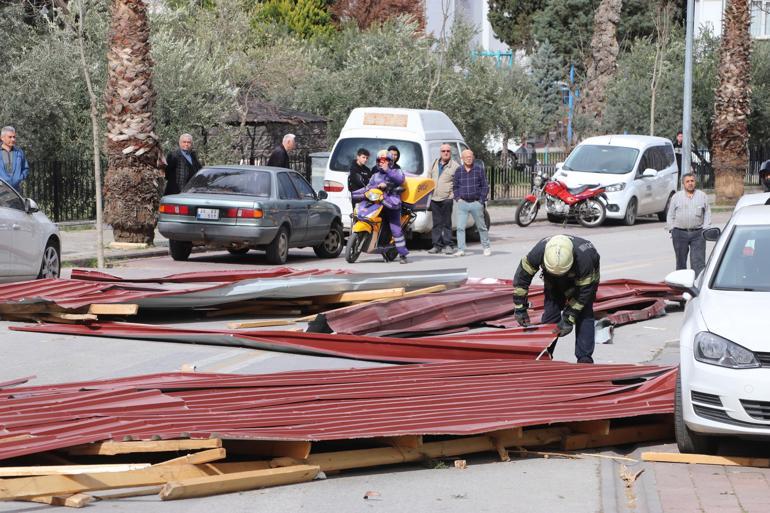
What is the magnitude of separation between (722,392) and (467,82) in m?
27.7

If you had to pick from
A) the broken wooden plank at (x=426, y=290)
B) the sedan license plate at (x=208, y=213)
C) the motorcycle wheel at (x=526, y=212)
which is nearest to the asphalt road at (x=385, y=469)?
the sedan license plate at (x=208, y=213)

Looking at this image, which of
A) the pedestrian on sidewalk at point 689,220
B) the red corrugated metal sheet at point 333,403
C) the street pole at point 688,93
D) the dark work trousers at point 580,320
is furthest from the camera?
the street pole at point 688,93

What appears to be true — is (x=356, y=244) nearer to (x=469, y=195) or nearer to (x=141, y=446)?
(x=469, y=195)

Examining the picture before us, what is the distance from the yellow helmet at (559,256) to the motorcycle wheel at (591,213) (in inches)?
754

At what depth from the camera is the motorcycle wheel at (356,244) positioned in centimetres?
1956

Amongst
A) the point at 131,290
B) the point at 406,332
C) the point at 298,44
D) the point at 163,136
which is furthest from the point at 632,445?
the point at 298,44

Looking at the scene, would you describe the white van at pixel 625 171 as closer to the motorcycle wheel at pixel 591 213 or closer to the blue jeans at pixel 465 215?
the motorcycle wheel at pixel 591 213

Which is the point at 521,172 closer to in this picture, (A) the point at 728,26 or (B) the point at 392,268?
(A) the point at 728,26

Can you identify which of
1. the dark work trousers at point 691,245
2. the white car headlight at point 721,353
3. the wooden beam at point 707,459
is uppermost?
the white car headlight at point 721,353

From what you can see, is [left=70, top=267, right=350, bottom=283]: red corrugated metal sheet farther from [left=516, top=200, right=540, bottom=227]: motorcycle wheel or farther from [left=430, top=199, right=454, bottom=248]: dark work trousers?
[left=516, top=200, right=540, bottom=227]: motorcycle wheel

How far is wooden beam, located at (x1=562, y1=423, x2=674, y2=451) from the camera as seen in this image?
8.01m

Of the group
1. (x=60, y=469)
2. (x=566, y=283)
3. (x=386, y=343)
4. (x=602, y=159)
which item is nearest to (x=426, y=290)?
(x=386, y=343)

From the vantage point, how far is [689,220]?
1596 centimetres

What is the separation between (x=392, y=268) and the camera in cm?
1875
